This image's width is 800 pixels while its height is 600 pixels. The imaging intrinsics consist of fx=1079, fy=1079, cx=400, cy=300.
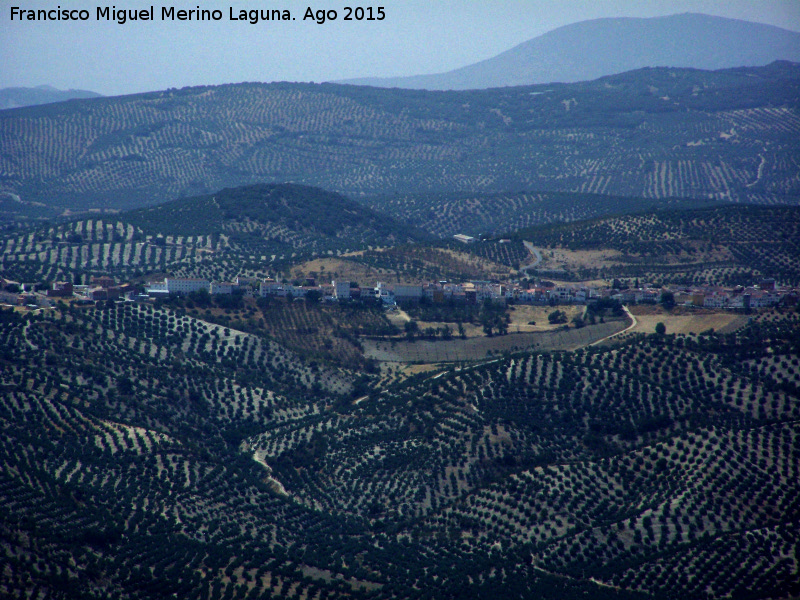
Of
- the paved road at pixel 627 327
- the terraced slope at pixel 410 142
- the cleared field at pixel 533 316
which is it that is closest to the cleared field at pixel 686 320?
A: the paved road at pixel 627 327

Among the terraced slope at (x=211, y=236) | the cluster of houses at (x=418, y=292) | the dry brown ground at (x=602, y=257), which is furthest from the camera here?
the dry brown ground at (x=602, y=257)

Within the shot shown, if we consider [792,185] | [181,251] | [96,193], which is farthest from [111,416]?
[792,185]

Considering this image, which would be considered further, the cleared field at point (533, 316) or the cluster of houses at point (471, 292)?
the cluster of houses at point (471, 292)

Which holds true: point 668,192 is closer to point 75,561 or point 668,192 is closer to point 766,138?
point 766,138

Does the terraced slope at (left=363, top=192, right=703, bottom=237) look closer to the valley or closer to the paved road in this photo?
the valley

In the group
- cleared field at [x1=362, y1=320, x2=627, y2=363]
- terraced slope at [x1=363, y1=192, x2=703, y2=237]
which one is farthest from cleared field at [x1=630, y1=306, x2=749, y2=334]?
terraced slope at [x1=363, y1=192, x2=703, y2=237]

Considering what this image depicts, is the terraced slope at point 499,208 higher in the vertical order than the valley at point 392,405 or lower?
higher

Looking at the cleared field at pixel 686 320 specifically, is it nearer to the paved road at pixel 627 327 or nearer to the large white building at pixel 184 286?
the paved road at pixel 627 327
